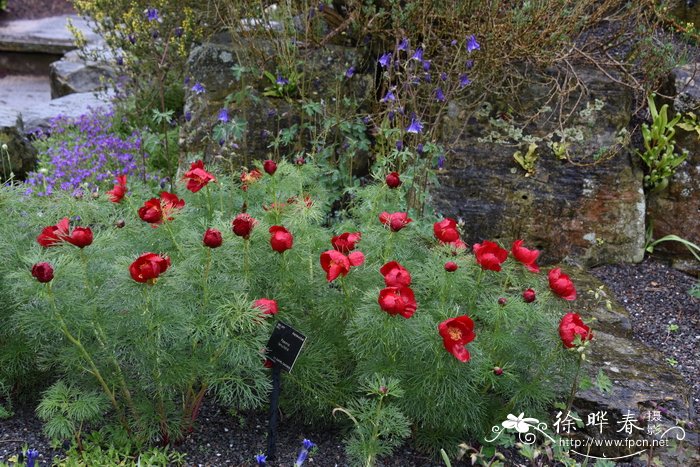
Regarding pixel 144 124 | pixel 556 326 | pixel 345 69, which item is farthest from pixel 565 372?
pixel 144 124

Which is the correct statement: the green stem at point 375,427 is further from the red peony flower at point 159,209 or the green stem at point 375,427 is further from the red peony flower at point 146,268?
the red peony flower at point 159,209

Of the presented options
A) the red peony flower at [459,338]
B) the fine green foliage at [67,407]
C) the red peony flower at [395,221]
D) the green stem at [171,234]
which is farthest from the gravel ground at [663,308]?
the fine green foliage at [67,407]

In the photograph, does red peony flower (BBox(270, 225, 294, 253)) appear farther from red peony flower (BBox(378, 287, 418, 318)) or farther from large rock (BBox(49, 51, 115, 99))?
large rock (BBox(49, 51, 115, 99))

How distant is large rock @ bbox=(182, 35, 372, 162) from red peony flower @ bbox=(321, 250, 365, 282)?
81.6 inches

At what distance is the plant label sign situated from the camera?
220 centimetres

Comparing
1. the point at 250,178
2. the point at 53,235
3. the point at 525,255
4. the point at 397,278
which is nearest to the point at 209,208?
the point at 250,178

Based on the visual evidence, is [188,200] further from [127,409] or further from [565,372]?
[565,372]

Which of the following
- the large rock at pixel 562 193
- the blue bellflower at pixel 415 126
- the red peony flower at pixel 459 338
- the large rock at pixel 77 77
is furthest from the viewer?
the large rock at pixel 77 77

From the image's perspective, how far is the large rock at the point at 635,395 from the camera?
2611 millimetres

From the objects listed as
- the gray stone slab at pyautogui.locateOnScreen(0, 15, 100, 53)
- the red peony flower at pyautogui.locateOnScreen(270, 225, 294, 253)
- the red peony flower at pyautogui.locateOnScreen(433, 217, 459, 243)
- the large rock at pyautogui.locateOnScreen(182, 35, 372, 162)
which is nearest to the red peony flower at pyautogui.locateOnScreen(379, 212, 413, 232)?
the red peony flower at pyautogui.locateOnScreen(433, 217, 459, 243)

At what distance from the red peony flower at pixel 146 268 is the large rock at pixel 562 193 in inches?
89.7

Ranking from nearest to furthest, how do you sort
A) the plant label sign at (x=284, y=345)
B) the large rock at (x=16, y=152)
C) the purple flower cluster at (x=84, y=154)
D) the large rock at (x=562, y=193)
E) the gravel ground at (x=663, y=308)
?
the plant label sign at (x=284, y=345)
the gravel ground at (x=663, y=308)
the large rock at (x=562, y=193)
the purple flower cluster at (x=84, y=154)
the large rock at (x=16, y=152)

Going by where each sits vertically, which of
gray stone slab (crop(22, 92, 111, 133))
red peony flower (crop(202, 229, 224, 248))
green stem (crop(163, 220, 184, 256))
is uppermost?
red peony flower (crop(202, 229, 224, 248))

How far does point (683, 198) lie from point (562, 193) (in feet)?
2.33
